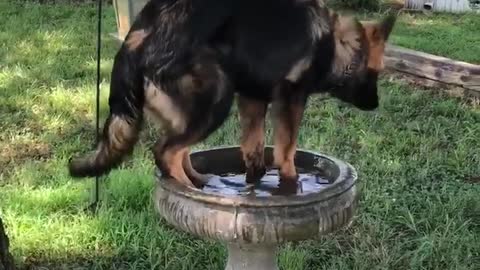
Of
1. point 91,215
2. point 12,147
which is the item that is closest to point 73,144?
point 12,147

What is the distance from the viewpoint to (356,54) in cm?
262

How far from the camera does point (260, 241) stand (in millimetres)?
2562

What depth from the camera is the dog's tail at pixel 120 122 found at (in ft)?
8.26

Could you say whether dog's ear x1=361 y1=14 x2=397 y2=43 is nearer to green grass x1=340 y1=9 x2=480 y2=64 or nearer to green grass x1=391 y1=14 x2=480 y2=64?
green grass x1=340 y1=9 x2=480 y2=64

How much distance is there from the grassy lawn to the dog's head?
4.02 feet

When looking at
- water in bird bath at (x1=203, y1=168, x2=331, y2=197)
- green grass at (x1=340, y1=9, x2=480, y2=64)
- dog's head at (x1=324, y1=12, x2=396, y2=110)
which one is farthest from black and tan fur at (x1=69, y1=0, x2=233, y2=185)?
green grass at (x1=340, y1=9, x2=480, y2=64)

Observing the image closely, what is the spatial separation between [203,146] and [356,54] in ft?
7.09

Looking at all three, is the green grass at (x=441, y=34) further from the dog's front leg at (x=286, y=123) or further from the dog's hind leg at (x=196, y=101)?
the dog's hind leg at (x=196, y=101)

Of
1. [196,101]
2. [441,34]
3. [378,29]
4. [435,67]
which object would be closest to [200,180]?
[196,101]

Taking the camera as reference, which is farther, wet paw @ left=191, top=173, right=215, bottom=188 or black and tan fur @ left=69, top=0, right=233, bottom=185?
wet paw @ left=191, top=173, right=215, bottom=188

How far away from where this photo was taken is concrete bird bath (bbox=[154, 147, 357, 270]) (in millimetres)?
2520

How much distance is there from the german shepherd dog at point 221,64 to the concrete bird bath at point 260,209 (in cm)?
13

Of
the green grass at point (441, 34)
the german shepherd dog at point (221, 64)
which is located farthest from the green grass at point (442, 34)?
the german shepherd dog at point (221, 64)

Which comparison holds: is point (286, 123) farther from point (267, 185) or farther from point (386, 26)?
point (386, 26)
